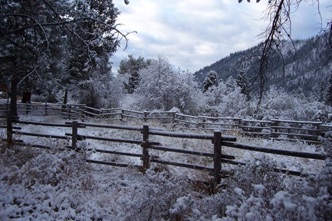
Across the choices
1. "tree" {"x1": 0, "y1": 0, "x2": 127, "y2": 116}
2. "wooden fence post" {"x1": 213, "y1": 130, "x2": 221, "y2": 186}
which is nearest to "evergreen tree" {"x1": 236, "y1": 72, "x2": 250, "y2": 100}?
"wooden fence post" {"x1": 213, "y1": 130, "x2": 221, "y2": 186}

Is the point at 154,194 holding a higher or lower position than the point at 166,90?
lower

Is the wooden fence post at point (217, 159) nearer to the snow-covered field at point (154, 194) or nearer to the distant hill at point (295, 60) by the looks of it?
the snow-covered field at point (154, 194)

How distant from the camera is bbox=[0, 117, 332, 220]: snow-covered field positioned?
289cm

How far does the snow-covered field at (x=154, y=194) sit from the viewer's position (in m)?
2.89

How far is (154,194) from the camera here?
14.2 feet

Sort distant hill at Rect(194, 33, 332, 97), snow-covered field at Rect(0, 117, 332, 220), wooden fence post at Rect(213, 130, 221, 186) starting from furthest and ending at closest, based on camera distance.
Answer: wooden fence post at Rect(213, 130, 221, 186) → distant hill at Rect(194, 33, 332, 97) → snow-covered field at Rect(0, 117, 332, 220)

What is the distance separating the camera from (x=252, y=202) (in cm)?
308

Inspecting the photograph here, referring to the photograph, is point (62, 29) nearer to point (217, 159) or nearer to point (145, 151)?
point (145, 151)

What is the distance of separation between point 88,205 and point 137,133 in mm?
7524

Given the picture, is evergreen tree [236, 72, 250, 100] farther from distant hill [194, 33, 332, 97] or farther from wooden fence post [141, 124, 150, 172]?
wooden fence post [141, 124, 150, 172]

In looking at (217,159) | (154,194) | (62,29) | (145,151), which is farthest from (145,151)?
(62,29)

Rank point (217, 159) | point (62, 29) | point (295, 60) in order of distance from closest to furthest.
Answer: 1. point (295, 60)
2. point (62, 29)
3. point (217, 159)

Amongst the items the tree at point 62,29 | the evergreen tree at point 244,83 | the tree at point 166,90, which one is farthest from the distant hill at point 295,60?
the tree at point 166,90

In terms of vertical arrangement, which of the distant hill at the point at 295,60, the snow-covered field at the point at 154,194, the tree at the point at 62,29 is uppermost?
the tree at the point at 62,29
